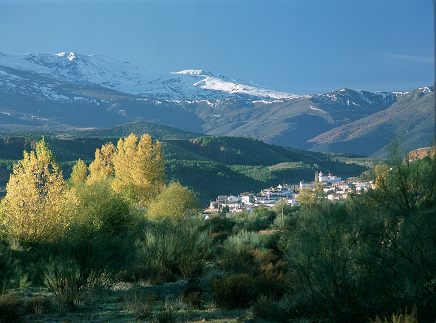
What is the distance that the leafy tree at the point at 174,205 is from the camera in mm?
21938

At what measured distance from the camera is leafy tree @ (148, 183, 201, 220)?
21.9m

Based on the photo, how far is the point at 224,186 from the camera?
279ft

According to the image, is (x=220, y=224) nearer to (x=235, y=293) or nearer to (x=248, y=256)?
(x=248, y=256)

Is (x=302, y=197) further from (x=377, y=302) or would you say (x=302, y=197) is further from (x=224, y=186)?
(x=224, y=186)

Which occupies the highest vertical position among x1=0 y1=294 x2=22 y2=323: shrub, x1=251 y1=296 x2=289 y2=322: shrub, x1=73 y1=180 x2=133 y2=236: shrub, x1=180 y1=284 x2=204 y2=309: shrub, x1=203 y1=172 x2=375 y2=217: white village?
x1=73 y1=180 x2=133 y2=236: shrub

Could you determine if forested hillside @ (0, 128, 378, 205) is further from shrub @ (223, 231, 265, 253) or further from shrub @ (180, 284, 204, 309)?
shrub @ (180, 284, 204, 309)

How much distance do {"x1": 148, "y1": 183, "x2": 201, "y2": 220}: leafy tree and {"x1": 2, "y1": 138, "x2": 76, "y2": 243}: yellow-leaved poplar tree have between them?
9242 mm

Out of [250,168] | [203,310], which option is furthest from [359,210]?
[250,168]

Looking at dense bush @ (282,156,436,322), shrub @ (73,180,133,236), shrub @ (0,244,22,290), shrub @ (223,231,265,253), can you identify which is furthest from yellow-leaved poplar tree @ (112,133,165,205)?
dense bush @ (282,156,436,322)

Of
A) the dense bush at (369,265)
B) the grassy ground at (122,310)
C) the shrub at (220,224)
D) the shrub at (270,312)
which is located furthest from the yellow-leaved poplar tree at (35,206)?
the shrub at (220,224)

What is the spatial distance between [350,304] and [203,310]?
328cm

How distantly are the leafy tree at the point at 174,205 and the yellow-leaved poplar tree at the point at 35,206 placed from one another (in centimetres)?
924

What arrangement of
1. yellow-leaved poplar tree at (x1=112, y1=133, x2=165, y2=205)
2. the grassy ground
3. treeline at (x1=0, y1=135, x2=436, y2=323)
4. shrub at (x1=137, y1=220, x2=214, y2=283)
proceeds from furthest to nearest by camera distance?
1. yellow-leaved poplar tree at (x1=112, y1=133, x2=165, y2=205)
2. shrub at (x1=137, y1=220, x2=214, y2=283)
3. the grassy ground
4. treeline at (x1=0, y1=135, x2=436, y2=323)

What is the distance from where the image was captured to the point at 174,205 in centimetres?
2208
